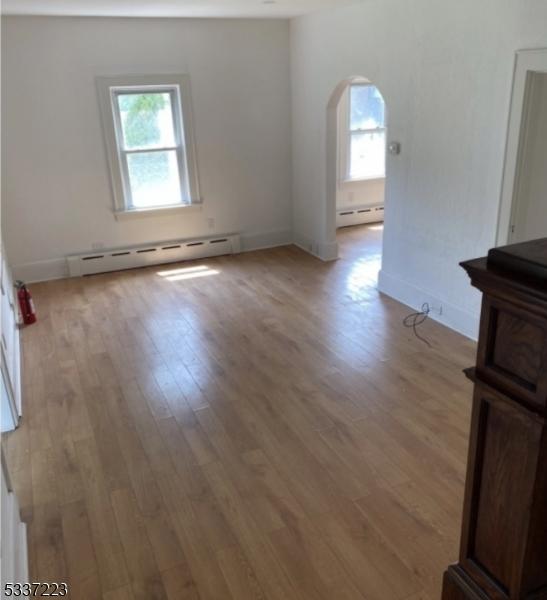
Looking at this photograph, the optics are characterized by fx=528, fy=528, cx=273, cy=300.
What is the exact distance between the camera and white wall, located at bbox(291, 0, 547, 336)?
3.53 m

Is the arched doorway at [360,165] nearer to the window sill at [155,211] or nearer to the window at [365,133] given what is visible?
the window at [365,133]

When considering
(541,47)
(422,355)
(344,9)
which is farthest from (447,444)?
(344,9)

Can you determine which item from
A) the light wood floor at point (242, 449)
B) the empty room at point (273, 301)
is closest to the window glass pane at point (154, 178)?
the empty room at point (273, 301)

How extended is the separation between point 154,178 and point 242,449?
397 centimetres

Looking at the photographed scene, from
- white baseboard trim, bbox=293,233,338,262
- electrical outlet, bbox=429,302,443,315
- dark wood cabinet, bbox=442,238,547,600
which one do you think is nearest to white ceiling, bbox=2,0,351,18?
white baseboard trim, bbox=293,233,338,262

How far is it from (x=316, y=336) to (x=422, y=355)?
86 centimetres

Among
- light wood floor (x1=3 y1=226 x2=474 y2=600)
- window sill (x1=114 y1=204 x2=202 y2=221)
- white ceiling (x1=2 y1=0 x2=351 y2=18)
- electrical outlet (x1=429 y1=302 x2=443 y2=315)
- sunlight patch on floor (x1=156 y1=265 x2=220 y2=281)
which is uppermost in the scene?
white ceiling (x1=2 y1=0 x2=351 y2=18)

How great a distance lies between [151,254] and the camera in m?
6.21

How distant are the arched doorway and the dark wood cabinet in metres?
5.49

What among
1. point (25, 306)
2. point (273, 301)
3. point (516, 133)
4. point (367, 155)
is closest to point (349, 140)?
point (367, 155)

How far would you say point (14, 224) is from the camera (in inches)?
219

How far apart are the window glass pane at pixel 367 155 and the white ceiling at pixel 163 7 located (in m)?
2.35

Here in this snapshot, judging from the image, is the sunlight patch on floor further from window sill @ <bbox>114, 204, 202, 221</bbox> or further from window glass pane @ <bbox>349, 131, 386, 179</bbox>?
window glass pane @ <bbox>349, 131, 386, 179</bbox>

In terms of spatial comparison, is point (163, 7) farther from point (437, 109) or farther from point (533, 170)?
point (533, 170)
